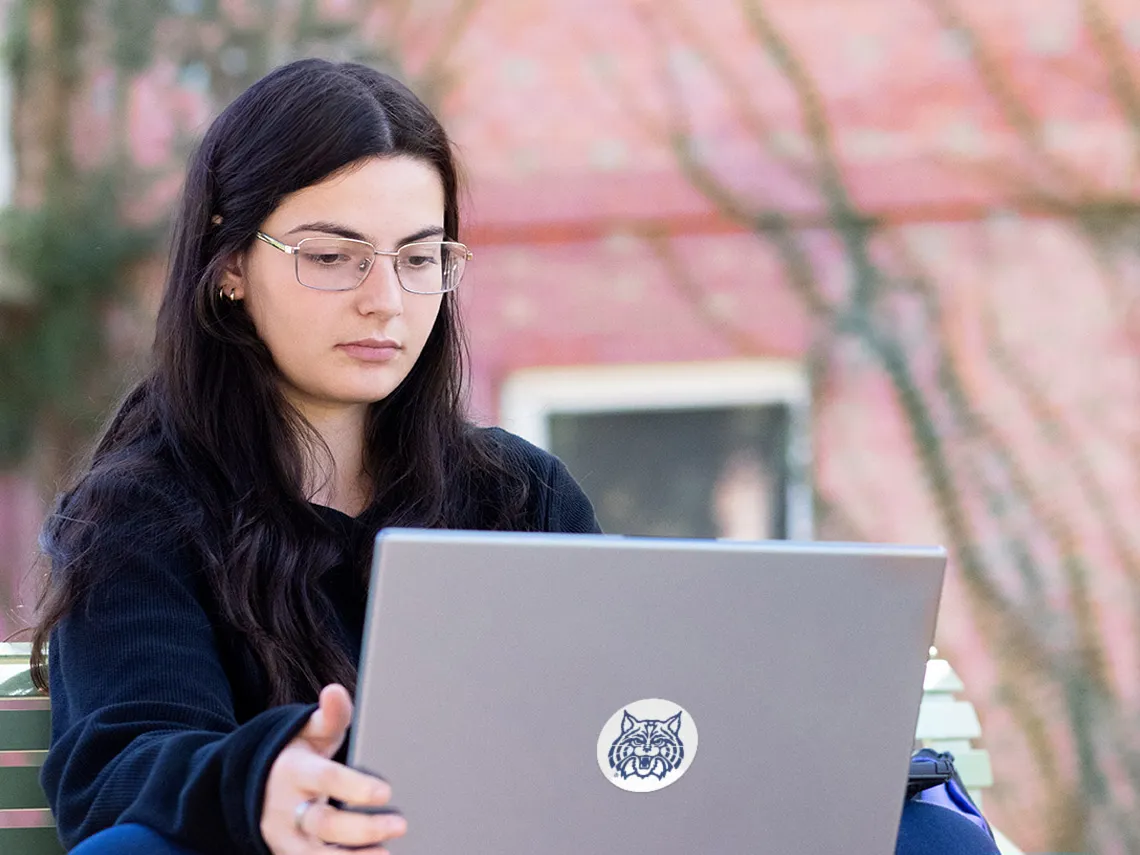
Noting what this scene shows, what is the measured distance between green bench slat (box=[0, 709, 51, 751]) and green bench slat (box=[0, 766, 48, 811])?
0.08ft

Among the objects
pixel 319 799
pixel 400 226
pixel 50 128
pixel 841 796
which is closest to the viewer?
pixel 319 799

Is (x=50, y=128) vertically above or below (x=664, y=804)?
above

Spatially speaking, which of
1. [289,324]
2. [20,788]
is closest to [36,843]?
[20,788]

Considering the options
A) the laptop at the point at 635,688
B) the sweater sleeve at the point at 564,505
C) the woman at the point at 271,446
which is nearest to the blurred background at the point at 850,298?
the sweater sleeve at the point at 564,505

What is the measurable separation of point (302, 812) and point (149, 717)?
386 millimetres

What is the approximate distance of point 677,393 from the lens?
13.6 ft

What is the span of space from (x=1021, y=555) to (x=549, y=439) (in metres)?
1.32

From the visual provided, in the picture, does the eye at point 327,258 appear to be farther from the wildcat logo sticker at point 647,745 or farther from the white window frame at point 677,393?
the white window frame at point 677,393

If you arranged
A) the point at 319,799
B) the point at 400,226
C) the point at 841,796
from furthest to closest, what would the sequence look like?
1. the point at 400,226
2. the point at 841,796
3. the point at 319,799

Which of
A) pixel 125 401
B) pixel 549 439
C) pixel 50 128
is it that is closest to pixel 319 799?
pixel 125 401

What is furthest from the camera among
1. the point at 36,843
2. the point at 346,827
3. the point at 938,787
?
the point at 36,843

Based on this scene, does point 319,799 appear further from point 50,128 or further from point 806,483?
point 50,128

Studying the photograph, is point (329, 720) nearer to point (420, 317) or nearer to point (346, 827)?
point (346, 827)

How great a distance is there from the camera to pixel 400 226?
171cm
